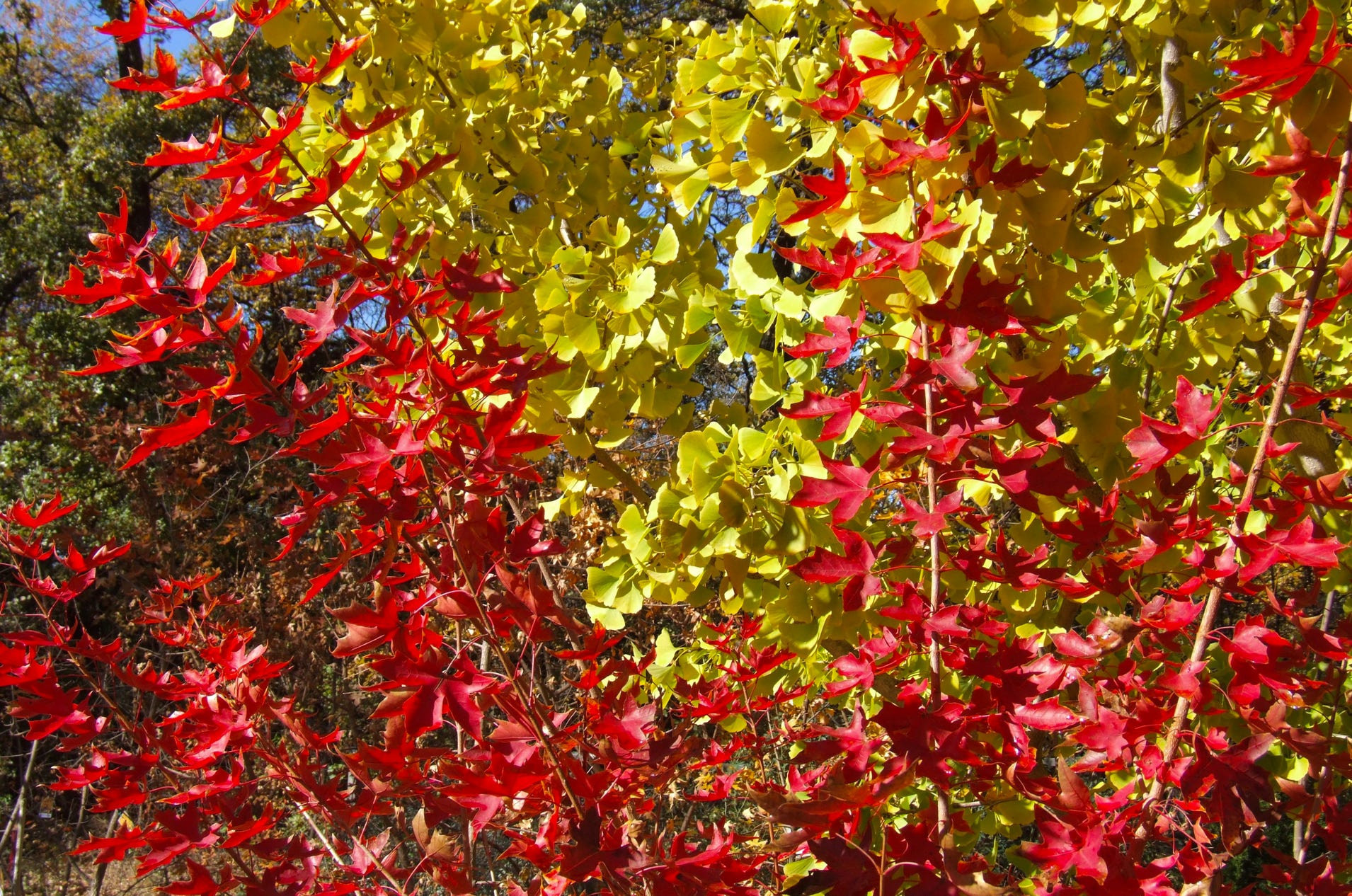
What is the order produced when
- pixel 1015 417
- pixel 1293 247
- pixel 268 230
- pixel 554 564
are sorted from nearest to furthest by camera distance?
pixel 1015 417 < pixel 1293 247 < pixel 554 564 < pixel 268 230

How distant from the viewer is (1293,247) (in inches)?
53.7

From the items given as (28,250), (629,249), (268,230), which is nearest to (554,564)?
(629,249)

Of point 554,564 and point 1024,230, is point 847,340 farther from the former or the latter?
point 554,564

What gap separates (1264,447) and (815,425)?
1.72 ft

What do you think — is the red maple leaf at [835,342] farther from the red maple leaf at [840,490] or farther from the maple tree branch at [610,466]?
the maple tree branch at [610,466]

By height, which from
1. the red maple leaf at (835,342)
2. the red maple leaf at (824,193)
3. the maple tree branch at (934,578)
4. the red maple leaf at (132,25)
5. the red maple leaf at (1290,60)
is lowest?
the maple tree branch at (934,578)

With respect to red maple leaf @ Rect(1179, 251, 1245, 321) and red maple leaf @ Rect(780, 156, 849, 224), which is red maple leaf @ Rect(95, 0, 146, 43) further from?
red maple leaf @ Rect(1179, 251, 1245, 321)

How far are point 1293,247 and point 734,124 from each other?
3.11 ft

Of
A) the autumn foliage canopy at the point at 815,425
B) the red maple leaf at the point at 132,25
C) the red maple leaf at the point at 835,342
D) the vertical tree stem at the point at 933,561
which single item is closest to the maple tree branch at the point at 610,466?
the autumn foliage canopy at the point at 815,425

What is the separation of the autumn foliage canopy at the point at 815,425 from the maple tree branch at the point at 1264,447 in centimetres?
1

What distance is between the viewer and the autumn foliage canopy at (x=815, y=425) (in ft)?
2.86

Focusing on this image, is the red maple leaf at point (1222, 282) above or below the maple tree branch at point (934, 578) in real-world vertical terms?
above

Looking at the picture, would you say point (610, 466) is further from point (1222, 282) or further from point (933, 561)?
point (1222, 282)

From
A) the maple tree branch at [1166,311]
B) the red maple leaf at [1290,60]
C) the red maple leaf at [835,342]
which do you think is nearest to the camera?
the red maple leaf at [1290,60]
